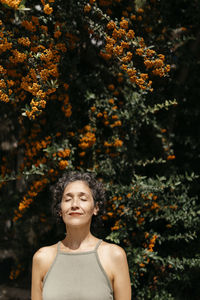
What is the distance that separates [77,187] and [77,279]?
0.48 metres

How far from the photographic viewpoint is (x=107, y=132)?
A: 3.63 m

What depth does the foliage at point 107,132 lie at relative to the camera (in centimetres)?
291

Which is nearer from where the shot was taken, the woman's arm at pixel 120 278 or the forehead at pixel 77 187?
the woman's arm at pixel 120 278

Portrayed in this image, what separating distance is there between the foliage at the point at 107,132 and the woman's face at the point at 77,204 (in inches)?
39.9

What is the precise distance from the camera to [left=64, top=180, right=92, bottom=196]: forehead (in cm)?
190

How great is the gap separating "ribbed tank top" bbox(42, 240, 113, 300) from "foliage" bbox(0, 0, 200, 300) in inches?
50.2

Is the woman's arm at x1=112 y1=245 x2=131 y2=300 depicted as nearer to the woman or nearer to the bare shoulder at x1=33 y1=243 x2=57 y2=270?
the woman

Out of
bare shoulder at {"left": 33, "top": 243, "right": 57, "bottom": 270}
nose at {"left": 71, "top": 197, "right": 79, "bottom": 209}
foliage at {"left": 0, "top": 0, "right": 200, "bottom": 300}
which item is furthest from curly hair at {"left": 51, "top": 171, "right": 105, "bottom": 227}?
foliage at {"left": 0, "top": 0, "right": 200, "bottom": 300}

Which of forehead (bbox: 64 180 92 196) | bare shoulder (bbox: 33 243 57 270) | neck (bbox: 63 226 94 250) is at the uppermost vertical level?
forehead (bbox: 64 180 92 196)

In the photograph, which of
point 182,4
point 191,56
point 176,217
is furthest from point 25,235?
point 182,4

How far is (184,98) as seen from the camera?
4.11 m

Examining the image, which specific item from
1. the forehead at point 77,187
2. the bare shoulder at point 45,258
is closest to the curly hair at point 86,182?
the forehead at point 77,187

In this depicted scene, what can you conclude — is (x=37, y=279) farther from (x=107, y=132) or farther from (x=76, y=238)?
(x=107, y=132)

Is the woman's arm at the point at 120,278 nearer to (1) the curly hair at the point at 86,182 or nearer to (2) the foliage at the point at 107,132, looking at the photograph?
(1) the curly hair at the point at 86,182
